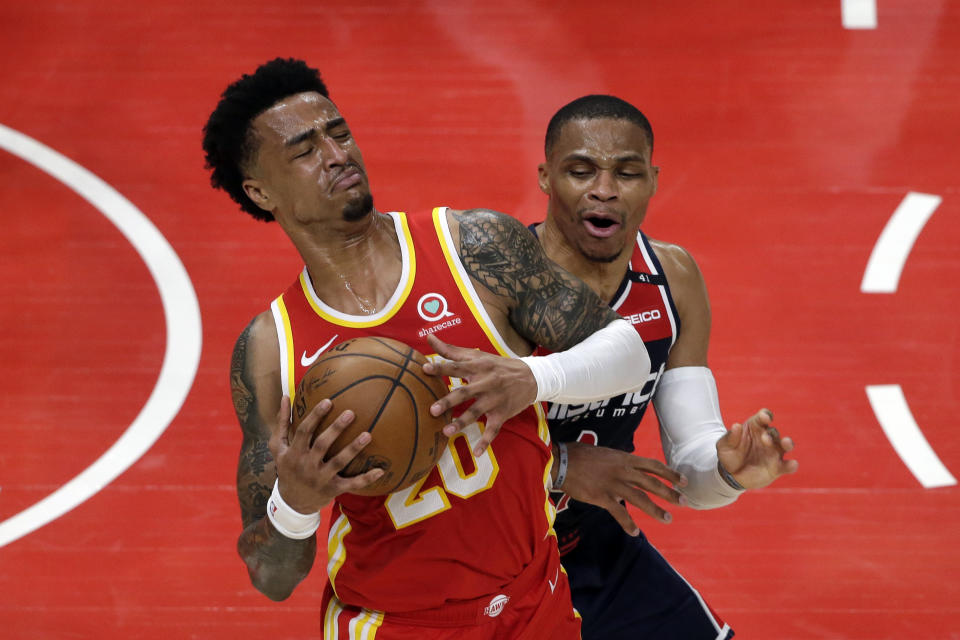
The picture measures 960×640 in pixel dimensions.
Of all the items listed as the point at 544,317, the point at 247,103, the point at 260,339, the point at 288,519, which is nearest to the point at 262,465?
the point at 288,519

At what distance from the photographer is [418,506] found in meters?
2.93

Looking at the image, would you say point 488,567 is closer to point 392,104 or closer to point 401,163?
point 401,163

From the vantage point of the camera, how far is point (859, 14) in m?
7.22

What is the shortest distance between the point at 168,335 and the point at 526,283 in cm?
316

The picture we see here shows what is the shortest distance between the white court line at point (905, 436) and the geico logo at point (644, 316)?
6.62 ft

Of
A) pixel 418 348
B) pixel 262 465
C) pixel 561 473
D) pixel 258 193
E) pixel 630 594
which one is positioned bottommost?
pixel 630 594

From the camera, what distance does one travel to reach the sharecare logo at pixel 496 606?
2984 mm

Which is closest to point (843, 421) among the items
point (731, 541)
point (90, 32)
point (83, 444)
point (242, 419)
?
point (731, 541)

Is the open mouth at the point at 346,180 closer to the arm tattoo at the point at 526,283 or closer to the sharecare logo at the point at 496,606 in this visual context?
the arm tattoo at the point at 526,283

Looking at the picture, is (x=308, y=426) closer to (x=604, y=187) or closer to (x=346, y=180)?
(x=346, y=180)

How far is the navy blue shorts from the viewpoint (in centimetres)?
364

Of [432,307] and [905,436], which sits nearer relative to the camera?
[432,307]

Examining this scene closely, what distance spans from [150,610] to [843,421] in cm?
320

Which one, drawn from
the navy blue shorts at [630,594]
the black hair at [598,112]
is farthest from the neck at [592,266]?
the navy blue shorts at [630,594]
